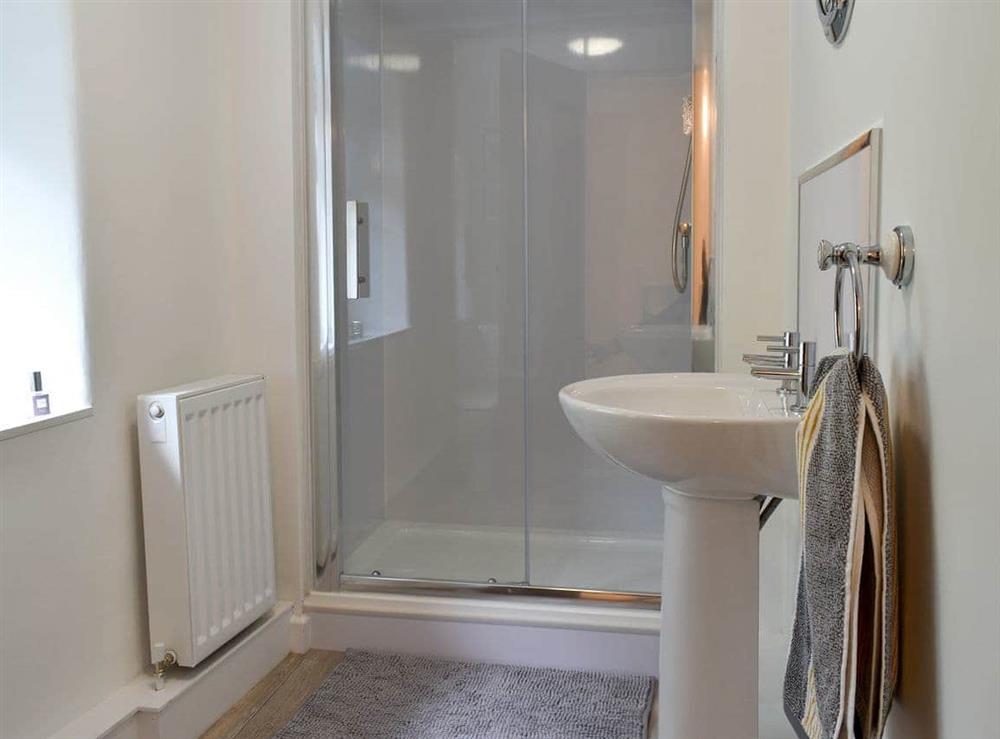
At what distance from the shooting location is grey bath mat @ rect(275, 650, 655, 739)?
2123 mm

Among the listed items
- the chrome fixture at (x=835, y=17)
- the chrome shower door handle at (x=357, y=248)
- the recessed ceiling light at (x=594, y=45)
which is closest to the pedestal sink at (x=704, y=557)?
the chrome fixture at (x=835, y=17)

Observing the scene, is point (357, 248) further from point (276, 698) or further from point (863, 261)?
point (863, 261)

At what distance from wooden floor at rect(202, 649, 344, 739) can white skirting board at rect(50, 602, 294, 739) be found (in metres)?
0.02

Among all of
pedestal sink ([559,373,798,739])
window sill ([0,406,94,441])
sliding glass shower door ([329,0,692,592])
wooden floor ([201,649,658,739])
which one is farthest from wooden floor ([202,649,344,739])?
pedestal sink ([559,373,798,739])

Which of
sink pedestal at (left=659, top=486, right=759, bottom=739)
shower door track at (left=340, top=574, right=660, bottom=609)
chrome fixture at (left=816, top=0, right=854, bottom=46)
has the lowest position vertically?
shower door track at (left=340, top=574, right=660, bottom=609)

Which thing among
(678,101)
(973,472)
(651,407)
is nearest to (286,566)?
(651,407)

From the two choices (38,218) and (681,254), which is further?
(681,254)

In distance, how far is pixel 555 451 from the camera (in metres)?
2.80

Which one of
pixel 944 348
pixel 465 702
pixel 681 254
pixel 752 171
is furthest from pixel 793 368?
pixel 465 702

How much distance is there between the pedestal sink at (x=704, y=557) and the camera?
139cm

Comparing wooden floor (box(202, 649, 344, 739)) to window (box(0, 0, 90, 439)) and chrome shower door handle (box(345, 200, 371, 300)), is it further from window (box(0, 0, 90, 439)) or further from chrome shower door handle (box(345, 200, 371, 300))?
chrome shower door handle (box(345, 200, 371, 300))

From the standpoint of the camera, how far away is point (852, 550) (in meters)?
1.09

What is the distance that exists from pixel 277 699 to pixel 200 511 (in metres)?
0.52

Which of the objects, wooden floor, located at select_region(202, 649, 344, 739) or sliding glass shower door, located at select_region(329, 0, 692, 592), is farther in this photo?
sliding glass shower door, located at select_region(329, 0, 692, 592)
